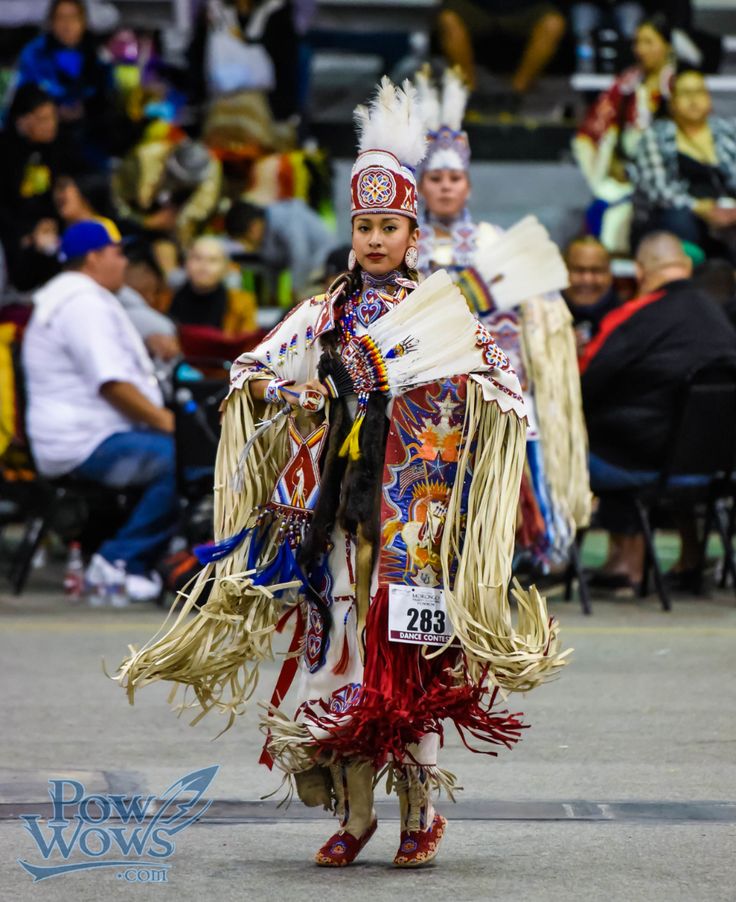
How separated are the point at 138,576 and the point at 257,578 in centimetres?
456

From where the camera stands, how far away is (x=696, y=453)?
913cm

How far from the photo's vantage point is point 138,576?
9383 mm

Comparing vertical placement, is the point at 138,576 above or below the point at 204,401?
below

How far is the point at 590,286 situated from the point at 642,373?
1.86 metres

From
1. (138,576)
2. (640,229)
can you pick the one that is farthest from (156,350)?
(640,229)

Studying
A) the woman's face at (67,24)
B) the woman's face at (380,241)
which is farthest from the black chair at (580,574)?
the woman's face at (67,24)

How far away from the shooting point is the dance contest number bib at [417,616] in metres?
4.70

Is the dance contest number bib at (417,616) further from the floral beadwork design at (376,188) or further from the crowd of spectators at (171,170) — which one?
the crowd of spectators at (171,170)

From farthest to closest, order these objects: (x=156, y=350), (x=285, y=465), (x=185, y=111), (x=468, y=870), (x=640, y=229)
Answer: (x=185, y=111) → (x=640, y=229) → (x=156, y=350) → (x=285, y=465) → (x=468, y=870)

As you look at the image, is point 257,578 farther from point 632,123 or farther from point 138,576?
point 632,123

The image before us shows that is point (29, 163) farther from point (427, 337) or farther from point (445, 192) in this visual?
point (427, 337)

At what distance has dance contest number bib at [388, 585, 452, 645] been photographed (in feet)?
15.4

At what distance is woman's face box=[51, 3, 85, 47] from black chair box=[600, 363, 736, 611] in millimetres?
5976

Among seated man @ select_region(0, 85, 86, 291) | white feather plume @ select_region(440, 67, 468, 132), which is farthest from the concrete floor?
seated man @ select_region(0, 85, 86, 291)
